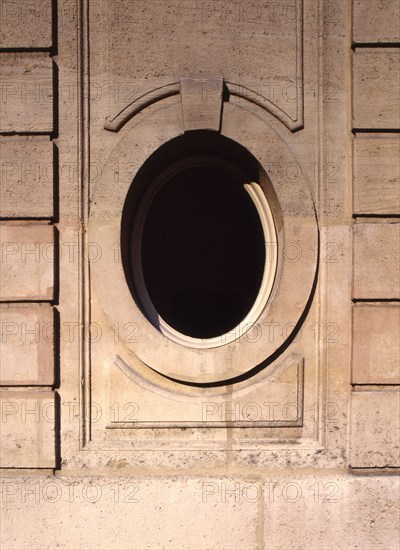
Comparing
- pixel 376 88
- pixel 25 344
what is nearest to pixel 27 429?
pixel 25 344

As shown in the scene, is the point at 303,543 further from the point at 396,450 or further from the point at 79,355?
the point at 79,355

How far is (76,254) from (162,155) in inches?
42.2

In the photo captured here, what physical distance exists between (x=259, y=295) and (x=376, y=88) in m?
1.87

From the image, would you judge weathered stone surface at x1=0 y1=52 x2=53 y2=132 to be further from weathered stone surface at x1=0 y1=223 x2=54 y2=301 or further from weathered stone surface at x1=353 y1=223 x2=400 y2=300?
weathered stone surface at x1=353 y1=223 x2=400 y2=300

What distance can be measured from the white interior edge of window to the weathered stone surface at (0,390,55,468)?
1043 millimetres

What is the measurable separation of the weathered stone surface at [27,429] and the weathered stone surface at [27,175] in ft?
4.71

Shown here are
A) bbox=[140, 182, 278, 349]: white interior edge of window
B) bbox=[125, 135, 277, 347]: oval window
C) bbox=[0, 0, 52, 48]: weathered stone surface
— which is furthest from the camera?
bbox=[125, 135, 277, 347]: oval window

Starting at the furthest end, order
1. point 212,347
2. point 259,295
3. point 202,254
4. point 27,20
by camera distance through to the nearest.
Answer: point 202,254, point 259,295, point 212,347, point 27,20

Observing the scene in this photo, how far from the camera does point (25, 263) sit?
374 centimetres

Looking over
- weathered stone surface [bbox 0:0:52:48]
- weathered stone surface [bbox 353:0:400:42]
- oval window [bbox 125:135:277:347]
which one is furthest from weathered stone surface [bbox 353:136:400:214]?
weathered stone surface [bbox 0:0:52:48]

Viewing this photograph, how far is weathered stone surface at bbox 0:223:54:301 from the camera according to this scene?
147 inches

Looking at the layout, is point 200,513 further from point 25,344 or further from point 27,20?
point 27,20

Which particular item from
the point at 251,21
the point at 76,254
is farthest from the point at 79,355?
the point at 251,21

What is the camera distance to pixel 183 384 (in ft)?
12.5
